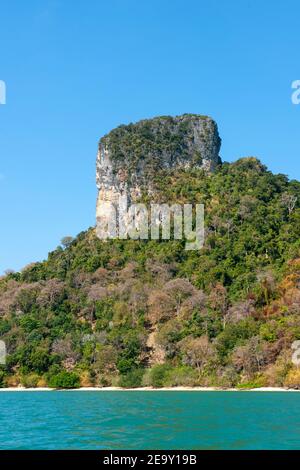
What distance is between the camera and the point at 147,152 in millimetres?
112000

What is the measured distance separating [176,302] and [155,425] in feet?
170

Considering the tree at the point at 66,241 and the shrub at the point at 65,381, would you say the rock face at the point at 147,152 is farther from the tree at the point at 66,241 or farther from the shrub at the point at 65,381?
the shrub at the point at 65,381

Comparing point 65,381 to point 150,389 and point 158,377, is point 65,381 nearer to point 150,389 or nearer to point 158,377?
point 150,389

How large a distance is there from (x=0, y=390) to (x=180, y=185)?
4803 centimetres

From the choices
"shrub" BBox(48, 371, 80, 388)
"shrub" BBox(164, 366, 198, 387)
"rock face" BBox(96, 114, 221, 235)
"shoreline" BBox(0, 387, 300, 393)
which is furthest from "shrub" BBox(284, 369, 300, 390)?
"rock face" BBox(96, 114, 221, 235)

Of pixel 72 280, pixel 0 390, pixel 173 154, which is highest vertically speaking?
pixel 173 154

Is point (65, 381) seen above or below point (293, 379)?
below

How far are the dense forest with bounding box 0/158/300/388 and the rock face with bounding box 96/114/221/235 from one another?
3.63 metres

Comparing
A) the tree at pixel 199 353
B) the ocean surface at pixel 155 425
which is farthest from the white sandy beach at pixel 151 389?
the ocean surface at pixel 155 425

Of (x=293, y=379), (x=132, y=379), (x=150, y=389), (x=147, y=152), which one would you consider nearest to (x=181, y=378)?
(x=150, y=389)

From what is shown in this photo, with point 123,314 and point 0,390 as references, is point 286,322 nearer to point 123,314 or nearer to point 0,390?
point 123,314

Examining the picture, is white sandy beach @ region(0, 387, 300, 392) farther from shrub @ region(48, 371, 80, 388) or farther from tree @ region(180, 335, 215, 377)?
tree @ region(180, 335, 215, 377)
